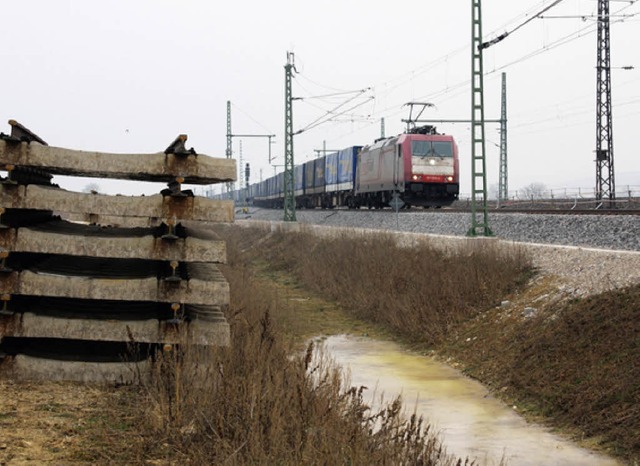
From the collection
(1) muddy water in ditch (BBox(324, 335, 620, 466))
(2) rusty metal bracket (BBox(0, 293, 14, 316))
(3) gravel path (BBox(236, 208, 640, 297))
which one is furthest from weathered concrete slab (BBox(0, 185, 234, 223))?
(3) gravel path (BBox(236, 208, 640, 297))

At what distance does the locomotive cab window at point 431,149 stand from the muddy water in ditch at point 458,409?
631 inches

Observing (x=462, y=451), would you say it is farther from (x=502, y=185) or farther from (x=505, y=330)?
(x=502, y=185)

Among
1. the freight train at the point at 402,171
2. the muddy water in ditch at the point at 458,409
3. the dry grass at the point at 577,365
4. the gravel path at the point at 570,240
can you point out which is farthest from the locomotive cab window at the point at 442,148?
the dry grass at the point at 577,365

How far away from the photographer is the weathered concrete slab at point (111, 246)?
6.96 meters

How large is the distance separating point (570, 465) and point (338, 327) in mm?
9815

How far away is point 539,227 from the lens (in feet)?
68.5

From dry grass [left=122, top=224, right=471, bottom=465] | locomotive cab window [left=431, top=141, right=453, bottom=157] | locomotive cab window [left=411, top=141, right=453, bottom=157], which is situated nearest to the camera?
dry grass [left=122, top=224, right=471, bottom=465]

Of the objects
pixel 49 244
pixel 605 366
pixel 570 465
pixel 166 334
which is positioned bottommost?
pixel 570 465

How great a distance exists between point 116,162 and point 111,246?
2.48 feet

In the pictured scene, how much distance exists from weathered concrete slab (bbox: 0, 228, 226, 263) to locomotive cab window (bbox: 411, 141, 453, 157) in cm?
2381

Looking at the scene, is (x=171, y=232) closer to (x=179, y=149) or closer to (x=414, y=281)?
(x=179, y=149)

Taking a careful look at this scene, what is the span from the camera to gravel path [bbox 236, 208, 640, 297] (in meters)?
13.0

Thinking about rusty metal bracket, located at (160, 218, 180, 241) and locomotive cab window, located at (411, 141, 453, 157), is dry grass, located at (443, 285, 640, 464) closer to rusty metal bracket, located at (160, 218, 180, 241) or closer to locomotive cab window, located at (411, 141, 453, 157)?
rusty metal bracket, located at (160, 218, 180, 241)

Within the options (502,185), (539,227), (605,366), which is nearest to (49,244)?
(605,366)
